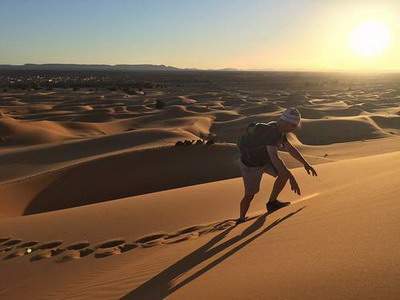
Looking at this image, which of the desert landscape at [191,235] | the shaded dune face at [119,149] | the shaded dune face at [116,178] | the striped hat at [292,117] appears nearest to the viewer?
the desert landscape at [191,235]

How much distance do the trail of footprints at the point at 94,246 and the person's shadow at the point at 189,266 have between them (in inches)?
17.1

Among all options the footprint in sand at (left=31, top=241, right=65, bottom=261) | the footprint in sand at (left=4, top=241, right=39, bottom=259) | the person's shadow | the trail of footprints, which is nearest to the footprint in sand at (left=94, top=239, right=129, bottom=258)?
the trail of footprints

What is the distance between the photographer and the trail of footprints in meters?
4.93

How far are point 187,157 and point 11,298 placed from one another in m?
7.35

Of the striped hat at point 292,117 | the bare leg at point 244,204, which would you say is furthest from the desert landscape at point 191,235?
the striped hat at point 292,117

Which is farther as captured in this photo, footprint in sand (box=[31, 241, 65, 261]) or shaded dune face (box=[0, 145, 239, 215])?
shaded dune face (box=[0, 145, 239, 215])

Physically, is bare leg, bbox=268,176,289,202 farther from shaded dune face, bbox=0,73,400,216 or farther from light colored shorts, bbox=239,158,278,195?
shaded dune face, bbox=0,73,400,216

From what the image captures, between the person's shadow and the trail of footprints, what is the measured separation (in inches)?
17.1

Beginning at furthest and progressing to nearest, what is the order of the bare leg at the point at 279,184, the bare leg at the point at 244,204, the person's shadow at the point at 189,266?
1. the bare leg at the point at 244,204
2. the bare leg at the point at 279,184
3. the person's shadow at the point at 189,266

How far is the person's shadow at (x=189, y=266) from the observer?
3.49 m

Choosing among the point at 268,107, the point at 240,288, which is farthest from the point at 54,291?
the point at 268,107

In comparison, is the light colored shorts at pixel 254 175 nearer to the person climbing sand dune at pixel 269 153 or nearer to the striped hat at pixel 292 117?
the person climbing sand dune at pixel 269 153

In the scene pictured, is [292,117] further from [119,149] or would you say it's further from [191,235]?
[119,149]

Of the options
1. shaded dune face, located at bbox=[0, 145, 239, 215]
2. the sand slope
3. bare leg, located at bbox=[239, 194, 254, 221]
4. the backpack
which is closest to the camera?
the sand slope
